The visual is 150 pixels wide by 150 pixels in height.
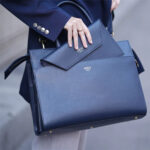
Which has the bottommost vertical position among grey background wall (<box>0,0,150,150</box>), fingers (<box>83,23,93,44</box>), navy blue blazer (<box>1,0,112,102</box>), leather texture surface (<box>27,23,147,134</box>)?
grey background wall (<box>0,0,150,150</box>)

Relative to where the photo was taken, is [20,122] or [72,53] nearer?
[72,53]

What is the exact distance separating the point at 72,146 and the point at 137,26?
3.27 metres

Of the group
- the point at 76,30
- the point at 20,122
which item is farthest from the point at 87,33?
the point at 20,122

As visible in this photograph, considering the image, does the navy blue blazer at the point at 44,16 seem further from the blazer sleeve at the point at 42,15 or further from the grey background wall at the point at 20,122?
the grey background wall at the point at 20,122

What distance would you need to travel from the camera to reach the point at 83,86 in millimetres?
1261

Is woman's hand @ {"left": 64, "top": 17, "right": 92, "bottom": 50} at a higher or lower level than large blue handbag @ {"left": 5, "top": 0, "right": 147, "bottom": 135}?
higher

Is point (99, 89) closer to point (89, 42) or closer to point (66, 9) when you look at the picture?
point (89, 42)

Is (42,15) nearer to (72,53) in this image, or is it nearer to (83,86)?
(72,53)

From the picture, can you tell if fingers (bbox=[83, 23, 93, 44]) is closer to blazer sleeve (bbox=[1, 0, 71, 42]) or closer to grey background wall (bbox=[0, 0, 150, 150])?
blazer sleeve (bbox=[1, 0, 71, 42])

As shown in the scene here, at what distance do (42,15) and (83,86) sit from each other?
279 mm

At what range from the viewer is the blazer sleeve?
130cm

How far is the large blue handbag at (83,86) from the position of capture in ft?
4.01

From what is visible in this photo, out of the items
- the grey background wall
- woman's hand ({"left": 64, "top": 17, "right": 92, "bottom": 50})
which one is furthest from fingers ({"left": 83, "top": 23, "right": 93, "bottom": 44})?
the grey background wall

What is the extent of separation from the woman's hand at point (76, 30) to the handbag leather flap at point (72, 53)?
0.05 feet
